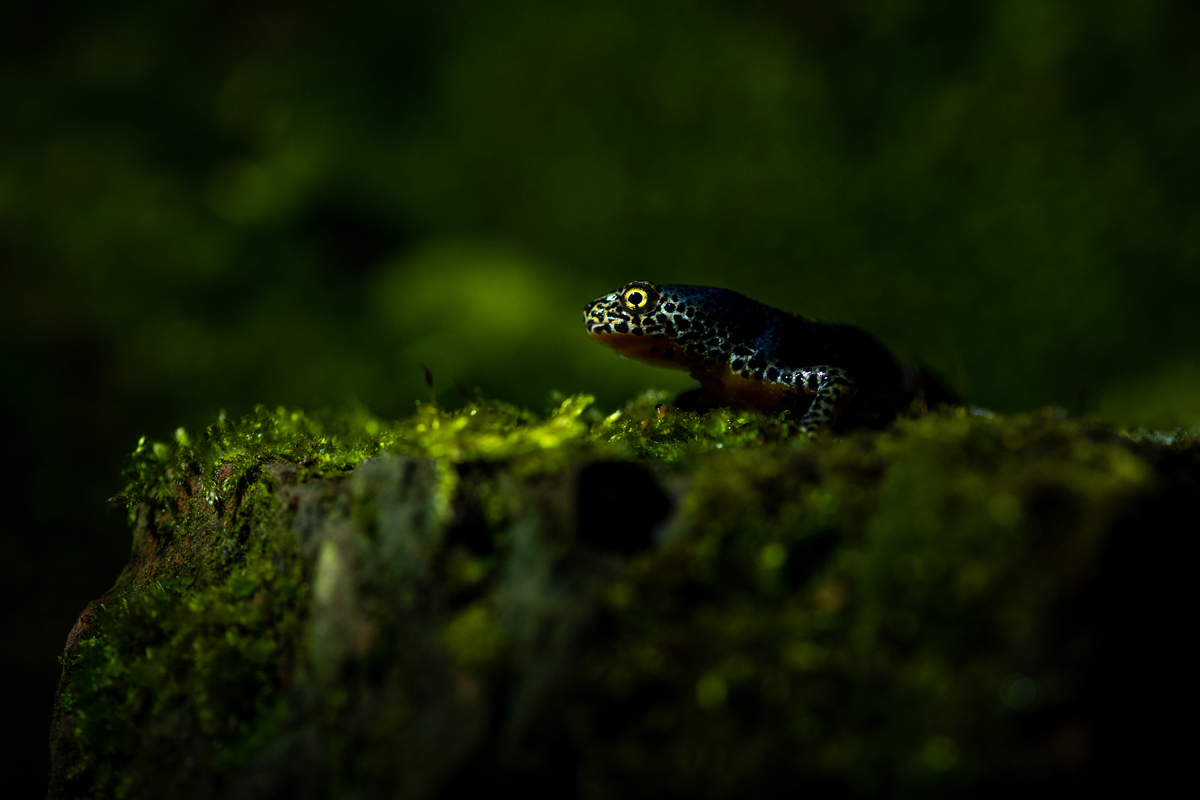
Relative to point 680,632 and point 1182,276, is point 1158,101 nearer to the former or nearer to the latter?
point 1182,276

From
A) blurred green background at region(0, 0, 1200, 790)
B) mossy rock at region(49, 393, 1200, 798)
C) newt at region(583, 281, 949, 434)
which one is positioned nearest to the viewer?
mossy rock at region(49, 393, 1200, 798)

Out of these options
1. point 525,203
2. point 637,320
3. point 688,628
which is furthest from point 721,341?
point 525,203

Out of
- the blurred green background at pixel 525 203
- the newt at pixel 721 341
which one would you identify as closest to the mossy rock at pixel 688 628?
the newt at pixel 721 341

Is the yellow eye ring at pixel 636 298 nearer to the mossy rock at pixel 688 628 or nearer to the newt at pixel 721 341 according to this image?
the newt at pixel 721 341

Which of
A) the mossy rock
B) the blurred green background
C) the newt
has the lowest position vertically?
the mossy rock

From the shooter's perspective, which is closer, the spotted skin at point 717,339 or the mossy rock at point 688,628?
the mossy rock at point 688,628

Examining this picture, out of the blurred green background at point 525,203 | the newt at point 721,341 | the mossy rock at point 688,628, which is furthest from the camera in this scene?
the blurred green background at point 525,203

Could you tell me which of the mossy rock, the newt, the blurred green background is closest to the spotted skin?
the newt

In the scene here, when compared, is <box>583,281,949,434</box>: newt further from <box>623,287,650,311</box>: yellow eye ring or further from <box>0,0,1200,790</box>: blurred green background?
<box>0,0,1200,790</box>: blurred green background
